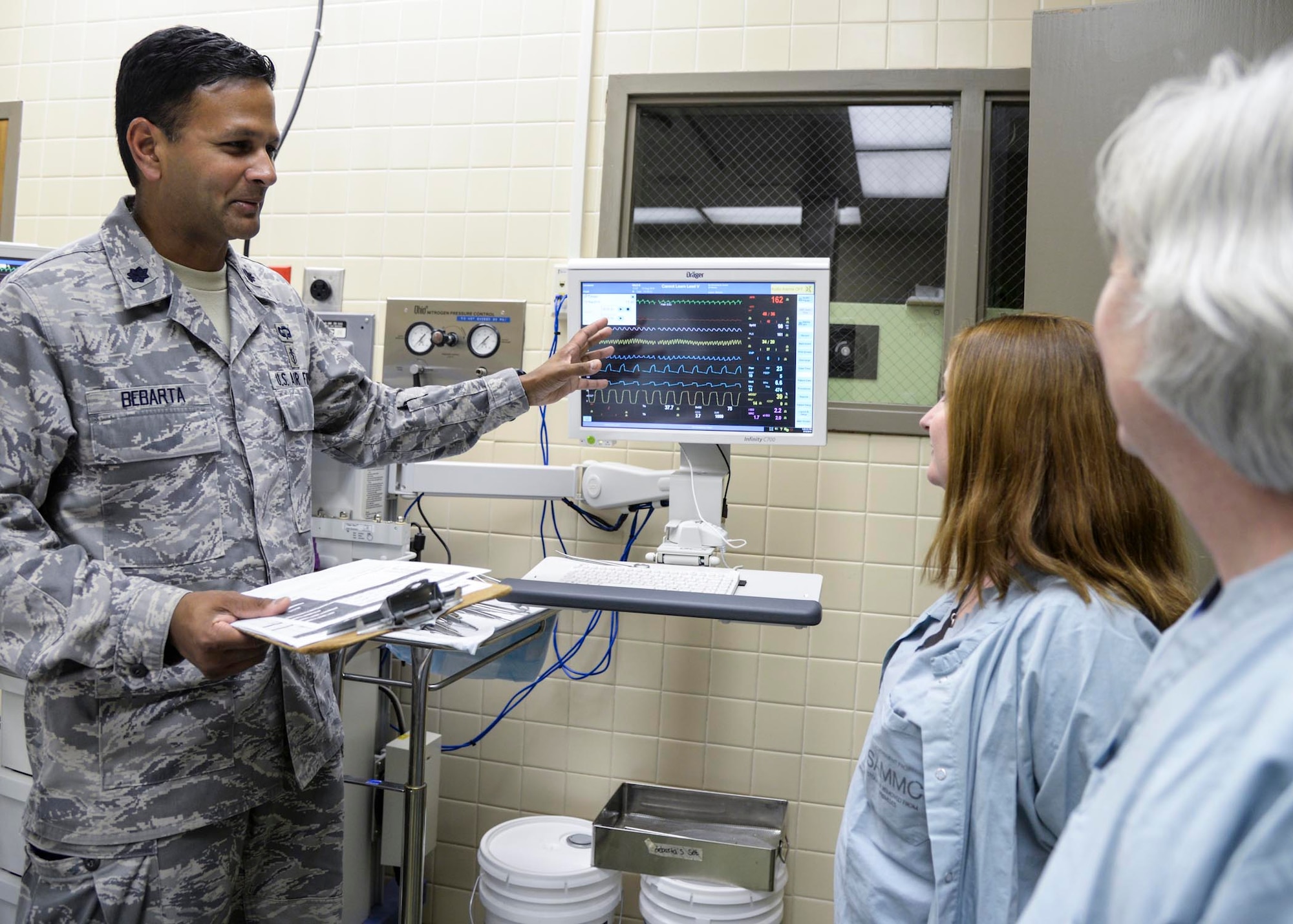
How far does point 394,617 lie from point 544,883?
1.24m

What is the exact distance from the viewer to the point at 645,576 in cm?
195

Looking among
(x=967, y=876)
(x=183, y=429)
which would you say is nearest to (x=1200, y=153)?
(x=967, y=876)

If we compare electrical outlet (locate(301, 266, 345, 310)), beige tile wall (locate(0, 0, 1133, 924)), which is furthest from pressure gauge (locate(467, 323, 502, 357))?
electrical outlet (locate(301, 266, 345, 310))

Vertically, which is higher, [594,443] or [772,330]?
[772,330]

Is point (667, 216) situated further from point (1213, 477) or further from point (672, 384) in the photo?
point (1213, 477)

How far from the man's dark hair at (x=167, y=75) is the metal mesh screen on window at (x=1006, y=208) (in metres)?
1.88

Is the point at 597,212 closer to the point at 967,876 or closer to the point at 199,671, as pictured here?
the point at 199,671

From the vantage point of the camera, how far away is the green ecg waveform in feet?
7.02

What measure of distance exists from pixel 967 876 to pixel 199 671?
3.50ft

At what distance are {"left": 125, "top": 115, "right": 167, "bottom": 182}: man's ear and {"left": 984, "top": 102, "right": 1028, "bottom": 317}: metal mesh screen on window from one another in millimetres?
1947

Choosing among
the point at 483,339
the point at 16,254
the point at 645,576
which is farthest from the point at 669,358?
the point at 16,254

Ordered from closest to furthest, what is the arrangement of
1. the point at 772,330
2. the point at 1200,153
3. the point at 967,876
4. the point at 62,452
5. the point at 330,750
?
the point at 1200,153, the point at 967,876, the point at 62,452, the point at 330,750, the point at 772,330

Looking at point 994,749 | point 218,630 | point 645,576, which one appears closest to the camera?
point 994,749

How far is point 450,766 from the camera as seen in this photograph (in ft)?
9.12
